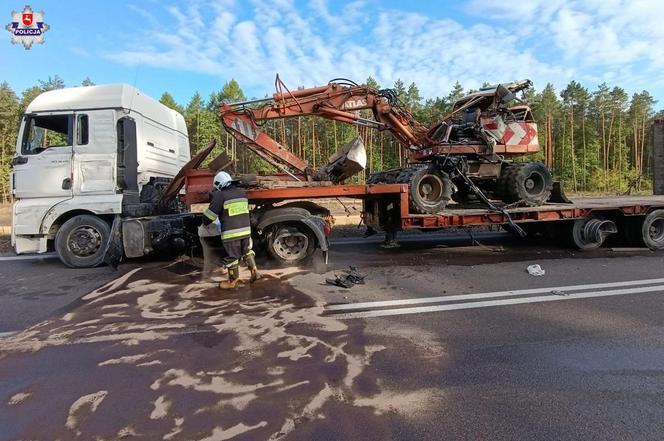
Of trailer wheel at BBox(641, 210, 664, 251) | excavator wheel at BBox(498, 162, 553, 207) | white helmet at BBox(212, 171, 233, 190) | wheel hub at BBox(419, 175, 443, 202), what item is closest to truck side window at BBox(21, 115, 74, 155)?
white helmet at BBox(212, 171, 233, 190)

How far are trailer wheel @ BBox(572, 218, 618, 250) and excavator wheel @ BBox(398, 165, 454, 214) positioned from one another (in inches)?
109

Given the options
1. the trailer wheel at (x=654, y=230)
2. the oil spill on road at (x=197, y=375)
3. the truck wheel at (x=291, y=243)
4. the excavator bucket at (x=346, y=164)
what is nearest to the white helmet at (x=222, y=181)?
the truck wheel at (x=291, y=243)

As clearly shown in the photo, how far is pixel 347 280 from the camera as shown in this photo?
20.1 ft

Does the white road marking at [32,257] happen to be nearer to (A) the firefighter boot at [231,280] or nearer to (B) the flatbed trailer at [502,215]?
(B) the flatbed trailer at [502,215]

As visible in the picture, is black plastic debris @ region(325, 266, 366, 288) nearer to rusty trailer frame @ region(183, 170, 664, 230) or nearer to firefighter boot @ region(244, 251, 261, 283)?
firefighter boot @ region(244, 251, 261, 283)

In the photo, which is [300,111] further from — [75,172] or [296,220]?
[75,172]

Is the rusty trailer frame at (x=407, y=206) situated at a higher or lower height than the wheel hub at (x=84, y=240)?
higher

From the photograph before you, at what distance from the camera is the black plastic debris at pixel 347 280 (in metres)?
6.00

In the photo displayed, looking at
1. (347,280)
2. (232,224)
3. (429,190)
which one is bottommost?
(347,280)

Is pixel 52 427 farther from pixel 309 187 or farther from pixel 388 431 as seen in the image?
pixel 309 187

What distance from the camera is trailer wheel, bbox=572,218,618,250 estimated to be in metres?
8.59

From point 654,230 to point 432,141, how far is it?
5026 mm

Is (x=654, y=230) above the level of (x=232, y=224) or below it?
below

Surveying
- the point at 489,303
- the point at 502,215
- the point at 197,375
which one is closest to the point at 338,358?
the point at 197,375
